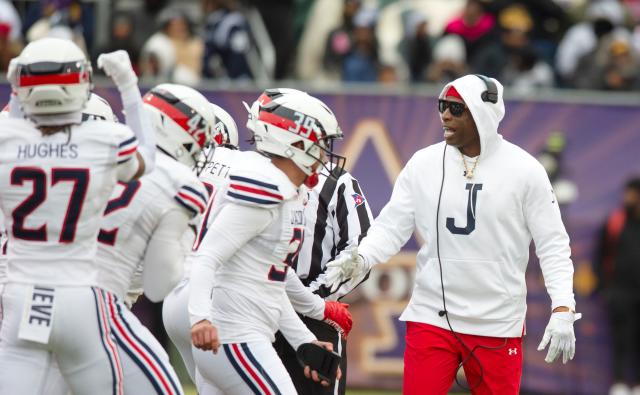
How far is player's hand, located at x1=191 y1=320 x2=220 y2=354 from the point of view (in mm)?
5805

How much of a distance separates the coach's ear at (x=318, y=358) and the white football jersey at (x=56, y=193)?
3.75ft

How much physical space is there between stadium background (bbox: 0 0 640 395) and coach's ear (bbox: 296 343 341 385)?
5.05 m

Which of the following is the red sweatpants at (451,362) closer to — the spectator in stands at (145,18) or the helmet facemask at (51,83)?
the helmet facemask at (51,83)

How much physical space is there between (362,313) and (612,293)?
1992 millimetres

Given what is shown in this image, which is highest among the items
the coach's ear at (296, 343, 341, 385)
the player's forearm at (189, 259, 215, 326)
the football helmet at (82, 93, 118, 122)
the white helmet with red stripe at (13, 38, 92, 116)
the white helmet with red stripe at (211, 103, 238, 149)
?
the white helmet with red stripe at (13, 38, 92, 116)

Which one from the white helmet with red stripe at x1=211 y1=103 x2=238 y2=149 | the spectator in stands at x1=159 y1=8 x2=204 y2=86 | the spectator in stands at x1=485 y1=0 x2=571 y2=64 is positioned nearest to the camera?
the white helmet with red stripe at x1=211 y1=103 x2=238 y2=149

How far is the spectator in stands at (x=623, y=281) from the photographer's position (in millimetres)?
11500

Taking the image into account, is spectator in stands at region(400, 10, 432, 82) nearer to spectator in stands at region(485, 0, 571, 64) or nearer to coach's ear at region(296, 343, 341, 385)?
spectator in stands at region(485, 0, 571, 64)

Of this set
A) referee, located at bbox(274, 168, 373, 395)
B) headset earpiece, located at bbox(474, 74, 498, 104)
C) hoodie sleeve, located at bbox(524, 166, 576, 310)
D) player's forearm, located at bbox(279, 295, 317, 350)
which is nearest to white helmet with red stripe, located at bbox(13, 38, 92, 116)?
player's forearm, located at bbox(279, 295, 317, 350)

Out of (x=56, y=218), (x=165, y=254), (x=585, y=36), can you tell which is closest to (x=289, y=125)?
(x=165, y=254)

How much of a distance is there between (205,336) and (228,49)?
766cm

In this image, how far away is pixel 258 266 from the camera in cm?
621

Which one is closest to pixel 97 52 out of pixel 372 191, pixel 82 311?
pixel 372 191

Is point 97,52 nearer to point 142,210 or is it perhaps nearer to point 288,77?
point 288,77
